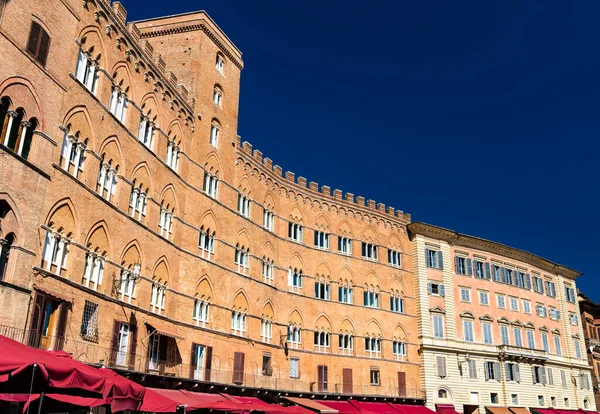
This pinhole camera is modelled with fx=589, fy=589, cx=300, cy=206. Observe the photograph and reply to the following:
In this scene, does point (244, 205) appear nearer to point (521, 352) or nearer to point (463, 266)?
point (463, 266)

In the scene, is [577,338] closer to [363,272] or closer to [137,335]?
[363,272]

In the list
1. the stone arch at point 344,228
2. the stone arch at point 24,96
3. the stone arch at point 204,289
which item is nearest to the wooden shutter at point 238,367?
the stone arch at point 204,289

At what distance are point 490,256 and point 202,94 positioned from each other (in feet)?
109

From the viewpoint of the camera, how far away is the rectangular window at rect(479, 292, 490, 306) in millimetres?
54119

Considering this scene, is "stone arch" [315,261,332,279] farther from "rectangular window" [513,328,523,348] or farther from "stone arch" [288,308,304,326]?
"rectangular window" [513,328,523,348]

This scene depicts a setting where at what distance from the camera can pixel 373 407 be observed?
42.7 m

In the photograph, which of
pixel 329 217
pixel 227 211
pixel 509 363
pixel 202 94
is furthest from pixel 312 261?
pixel 509 363

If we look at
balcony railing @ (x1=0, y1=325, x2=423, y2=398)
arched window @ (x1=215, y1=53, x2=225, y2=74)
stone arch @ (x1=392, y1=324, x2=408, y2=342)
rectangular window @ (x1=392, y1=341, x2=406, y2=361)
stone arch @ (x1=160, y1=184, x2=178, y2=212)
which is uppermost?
arched window @ (x1=215, y1=53, x2=225, y2=74)

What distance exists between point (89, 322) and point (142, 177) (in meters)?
8.34

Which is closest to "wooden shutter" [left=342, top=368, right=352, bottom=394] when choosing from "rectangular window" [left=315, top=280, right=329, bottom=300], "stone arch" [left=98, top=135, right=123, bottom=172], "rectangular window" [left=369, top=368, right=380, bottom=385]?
"rectangular window" [left=369, top=368, right=380, bottom=385]

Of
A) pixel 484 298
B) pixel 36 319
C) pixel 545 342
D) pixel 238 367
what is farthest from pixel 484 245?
pixel 36 319

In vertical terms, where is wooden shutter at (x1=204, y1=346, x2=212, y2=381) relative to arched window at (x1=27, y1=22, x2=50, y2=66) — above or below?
below

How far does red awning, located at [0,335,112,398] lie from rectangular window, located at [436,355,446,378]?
3974 centimetres

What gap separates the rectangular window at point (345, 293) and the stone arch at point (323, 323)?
7.11 feet
